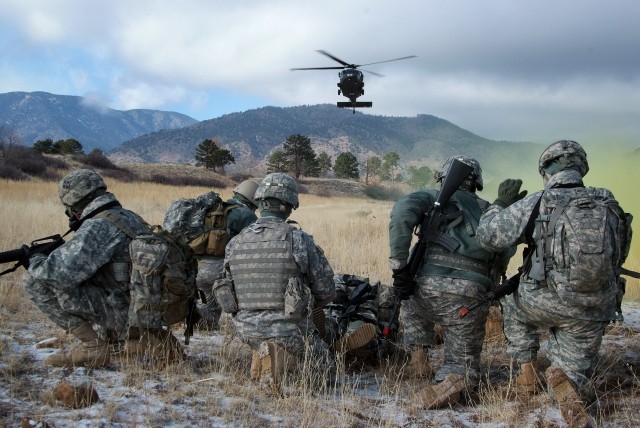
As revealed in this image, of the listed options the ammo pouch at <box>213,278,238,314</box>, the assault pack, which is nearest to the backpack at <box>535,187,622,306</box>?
the ammo pouch at <box>213,278,238,314</box>

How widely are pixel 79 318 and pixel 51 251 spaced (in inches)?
23.6

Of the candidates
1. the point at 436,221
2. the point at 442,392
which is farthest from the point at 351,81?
the point at 442,392

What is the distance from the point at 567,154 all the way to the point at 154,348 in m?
3.53

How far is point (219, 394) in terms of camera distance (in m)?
4.12

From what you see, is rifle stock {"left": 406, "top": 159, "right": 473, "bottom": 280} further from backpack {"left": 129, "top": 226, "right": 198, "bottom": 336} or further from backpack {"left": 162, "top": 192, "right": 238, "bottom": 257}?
backpack {"left": 162, "top": 192, "right": 238, "bottom": 257}

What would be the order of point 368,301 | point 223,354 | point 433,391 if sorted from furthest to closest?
point 368,301 → point 223,354 → point 433,391

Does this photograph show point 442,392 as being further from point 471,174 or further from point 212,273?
point 212,273

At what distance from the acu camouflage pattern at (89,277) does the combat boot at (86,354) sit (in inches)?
3.2

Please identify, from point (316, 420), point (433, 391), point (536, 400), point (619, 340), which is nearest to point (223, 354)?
point (316, 420)

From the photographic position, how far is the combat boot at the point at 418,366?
4.85 metres

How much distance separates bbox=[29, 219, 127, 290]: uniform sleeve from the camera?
4371 mm

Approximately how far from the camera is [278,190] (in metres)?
4.57

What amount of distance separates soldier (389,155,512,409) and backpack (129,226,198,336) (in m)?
1.75

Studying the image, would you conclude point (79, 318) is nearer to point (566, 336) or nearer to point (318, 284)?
point (318, 284)
